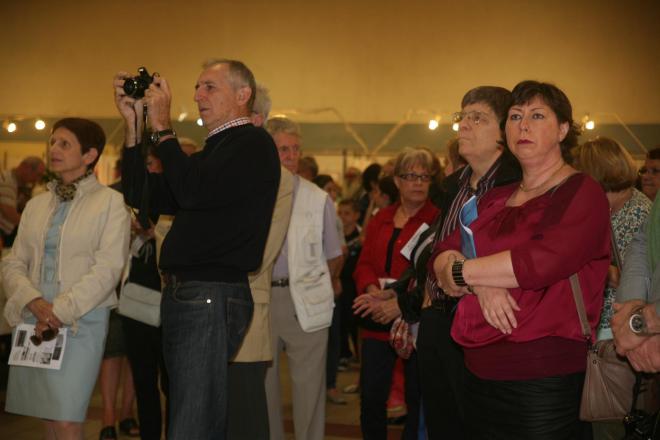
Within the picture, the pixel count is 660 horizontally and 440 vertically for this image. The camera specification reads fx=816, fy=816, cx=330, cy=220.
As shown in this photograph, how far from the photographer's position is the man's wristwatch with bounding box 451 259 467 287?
2.60 meters

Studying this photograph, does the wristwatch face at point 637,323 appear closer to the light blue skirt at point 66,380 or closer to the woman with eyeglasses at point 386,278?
the woman with eyeglasses at point 386,278

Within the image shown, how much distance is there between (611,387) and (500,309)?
0.68m

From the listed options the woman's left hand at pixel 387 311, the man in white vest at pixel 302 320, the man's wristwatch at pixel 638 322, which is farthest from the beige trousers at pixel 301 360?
the man's wristwatch at pixel 638 322

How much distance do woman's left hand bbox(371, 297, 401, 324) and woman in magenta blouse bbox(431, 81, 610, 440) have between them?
160cm

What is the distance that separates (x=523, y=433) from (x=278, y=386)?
211 cm

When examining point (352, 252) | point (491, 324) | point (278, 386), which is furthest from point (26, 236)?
Answer: point (352, 252)

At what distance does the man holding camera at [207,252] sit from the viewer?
9.91 ft

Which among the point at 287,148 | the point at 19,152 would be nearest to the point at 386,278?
the point at 287,148

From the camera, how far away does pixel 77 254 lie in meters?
3.87

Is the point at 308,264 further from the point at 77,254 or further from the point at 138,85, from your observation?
the point at 138,85

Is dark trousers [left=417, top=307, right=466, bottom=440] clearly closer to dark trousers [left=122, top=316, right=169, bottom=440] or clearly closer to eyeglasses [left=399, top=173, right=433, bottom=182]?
eyeglasses [left=399, top=173, right=433, bottom=182]

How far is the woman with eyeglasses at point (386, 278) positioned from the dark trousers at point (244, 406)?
109cm

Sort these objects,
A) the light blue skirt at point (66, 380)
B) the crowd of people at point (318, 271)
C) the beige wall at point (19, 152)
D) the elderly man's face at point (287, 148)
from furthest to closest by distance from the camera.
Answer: the beige wall at point (19, 152), the elderly man's face at point (287, 148), the light blue skirt at point (66, 380), the crowd of people at point (318, 271)

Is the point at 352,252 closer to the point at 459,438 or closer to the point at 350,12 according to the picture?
the point at 459,438
